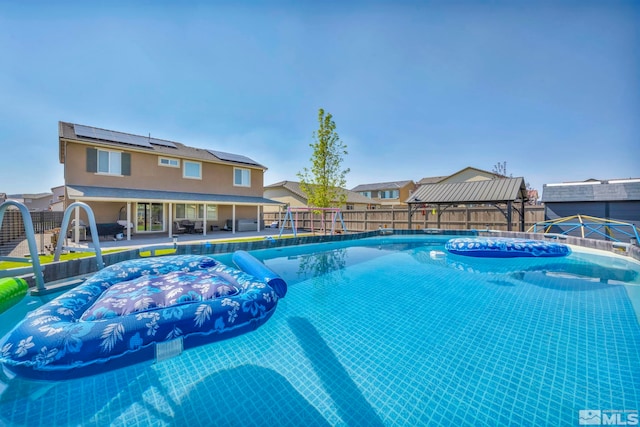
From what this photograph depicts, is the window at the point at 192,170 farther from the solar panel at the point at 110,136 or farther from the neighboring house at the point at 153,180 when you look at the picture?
the solar panel at the point at 110,136

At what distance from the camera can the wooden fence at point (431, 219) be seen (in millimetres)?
15555

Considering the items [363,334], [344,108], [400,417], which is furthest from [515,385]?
[344,108]

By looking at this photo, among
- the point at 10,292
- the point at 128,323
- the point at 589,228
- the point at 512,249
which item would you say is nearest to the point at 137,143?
the point at 10,292

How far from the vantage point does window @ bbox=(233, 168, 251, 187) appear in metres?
18.6

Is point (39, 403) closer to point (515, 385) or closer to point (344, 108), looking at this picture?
point (515, 385)

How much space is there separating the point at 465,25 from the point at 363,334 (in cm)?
1135

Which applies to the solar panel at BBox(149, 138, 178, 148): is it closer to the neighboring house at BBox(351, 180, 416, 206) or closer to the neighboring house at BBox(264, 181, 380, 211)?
the neighboring house at BBox(264, 181, 380, 211)

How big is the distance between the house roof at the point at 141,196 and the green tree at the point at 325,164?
4036mm

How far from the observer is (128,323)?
7.99 feet

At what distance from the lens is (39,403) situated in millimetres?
2604

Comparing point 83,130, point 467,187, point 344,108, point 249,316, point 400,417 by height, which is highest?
point 344,108

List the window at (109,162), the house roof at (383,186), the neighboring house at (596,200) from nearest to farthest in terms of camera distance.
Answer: the window at (109,162) → the neighboring house at (596,200) → the house roof at (383,186)

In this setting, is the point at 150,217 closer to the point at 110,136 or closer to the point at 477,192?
the point at 110,136

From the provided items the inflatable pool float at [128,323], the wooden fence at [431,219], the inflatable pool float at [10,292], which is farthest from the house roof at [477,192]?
the inflatable pool float at [10,292]
